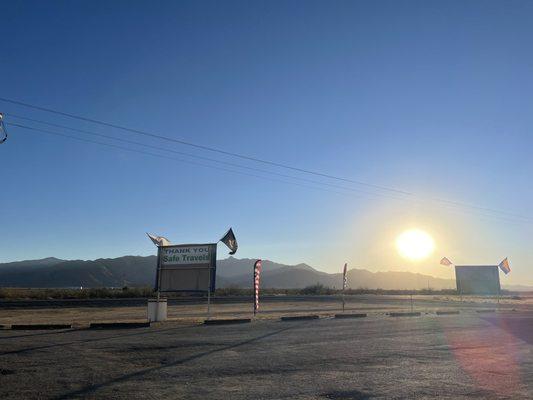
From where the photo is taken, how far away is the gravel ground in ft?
25.8

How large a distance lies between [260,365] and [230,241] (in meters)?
14.8

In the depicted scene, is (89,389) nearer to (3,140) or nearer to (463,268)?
(3,140)

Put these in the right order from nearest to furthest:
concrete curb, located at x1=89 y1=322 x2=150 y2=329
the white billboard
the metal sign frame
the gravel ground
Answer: the gravel ground → concrete curb, located at x1=89 y1=322 x2=150 y2=329 → the metal sign frame → the white billboard

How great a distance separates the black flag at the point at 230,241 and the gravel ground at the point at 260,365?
27.1ft

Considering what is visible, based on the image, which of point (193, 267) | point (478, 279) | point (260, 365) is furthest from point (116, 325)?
point (478, 279)

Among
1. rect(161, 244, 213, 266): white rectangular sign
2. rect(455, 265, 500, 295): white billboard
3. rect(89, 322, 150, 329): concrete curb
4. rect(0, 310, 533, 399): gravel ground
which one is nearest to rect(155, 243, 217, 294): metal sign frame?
rect(161, 244, 213, 266): white rectangular sign

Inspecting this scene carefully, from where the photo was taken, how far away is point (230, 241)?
24750mm

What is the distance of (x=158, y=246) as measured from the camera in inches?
969

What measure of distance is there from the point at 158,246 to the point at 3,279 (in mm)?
190737

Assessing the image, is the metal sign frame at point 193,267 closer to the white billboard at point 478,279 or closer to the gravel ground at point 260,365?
the gravel ground at point 260,365

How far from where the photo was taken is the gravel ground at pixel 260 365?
7867 millimetres

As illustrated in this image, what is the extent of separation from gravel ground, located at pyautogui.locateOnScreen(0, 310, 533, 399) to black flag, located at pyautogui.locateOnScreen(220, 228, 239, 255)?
27.1 feet

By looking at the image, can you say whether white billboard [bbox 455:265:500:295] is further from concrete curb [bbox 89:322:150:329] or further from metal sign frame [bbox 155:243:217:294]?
concrete curb [bbox 89:322:150:329]

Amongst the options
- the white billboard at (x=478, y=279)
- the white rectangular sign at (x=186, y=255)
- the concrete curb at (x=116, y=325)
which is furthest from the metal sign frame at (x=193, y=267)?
the white billboard at (x=478, y=279)
